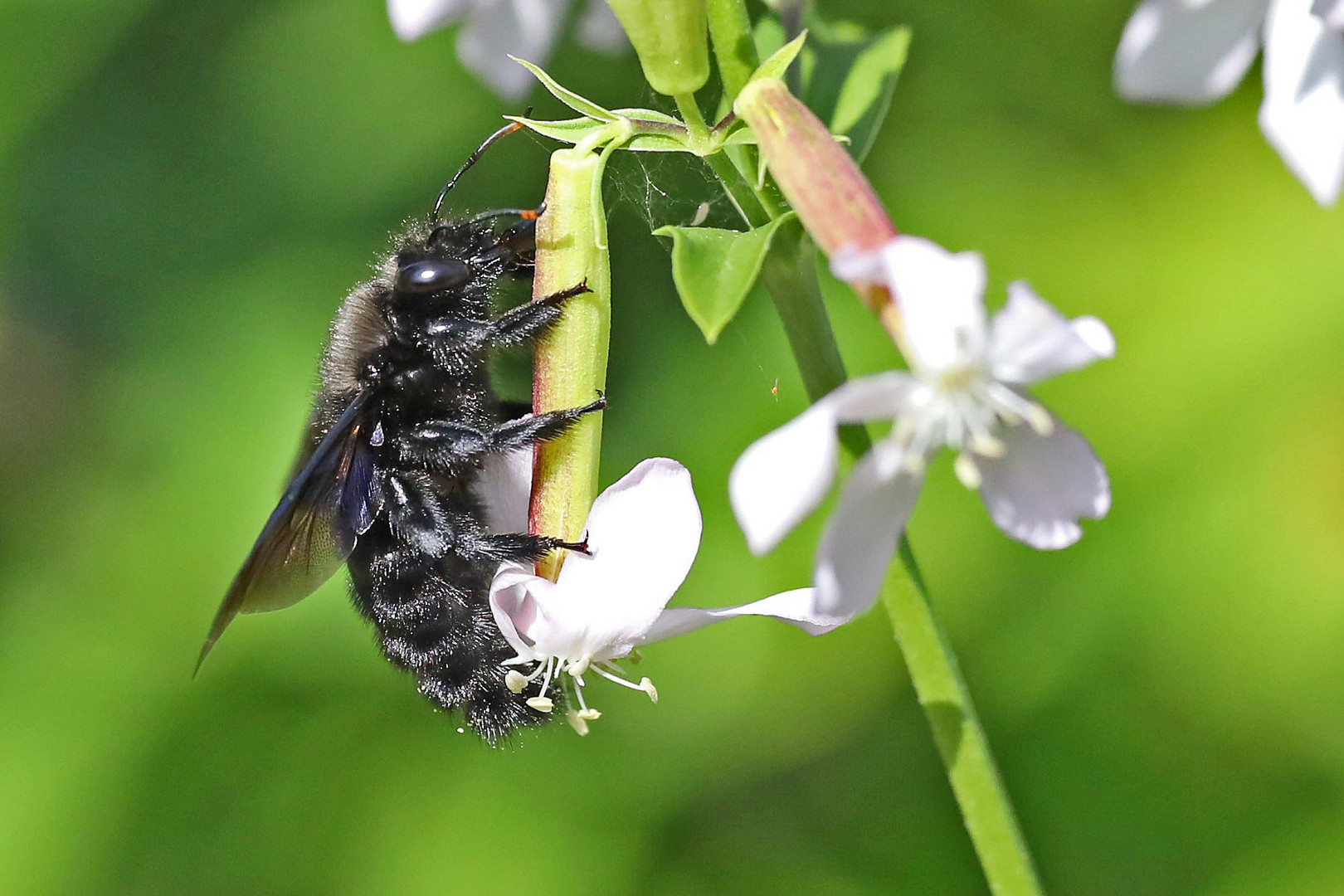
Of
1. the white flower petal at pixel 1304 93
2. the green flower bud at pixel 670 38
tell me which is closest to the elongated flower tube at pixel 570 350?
the green flower bud at pixel 670 38

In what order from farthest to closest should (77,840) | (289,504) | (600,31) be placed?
1. (77,840)
2. (600,31)
3. (289,504)

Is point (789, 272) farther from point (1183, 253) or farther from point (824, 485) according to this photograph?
point (1183, 253)

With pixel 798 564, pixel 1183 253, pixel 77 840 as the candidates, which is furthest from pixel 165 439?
pixel 1183 253

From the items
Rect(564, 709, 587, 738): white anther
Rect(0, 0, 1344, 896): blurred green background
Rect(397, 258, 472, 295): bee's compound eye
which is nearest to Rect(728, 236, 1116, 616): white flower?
Rect(564, 709, 587, 738): white anther

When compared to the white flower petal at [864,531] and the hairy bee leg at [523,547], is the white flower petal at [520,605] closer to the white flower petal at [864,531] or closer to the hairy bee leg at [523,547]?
the hairy bee leg at [523,547]

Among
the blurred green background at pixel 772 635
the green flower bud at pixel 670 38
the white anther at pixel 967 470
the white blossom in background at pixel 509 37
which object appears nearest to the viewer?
the white anther at pixel 967 470

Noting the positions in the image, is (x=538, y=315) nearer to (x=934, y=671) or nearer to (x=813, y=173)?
(x=813, y=173)
